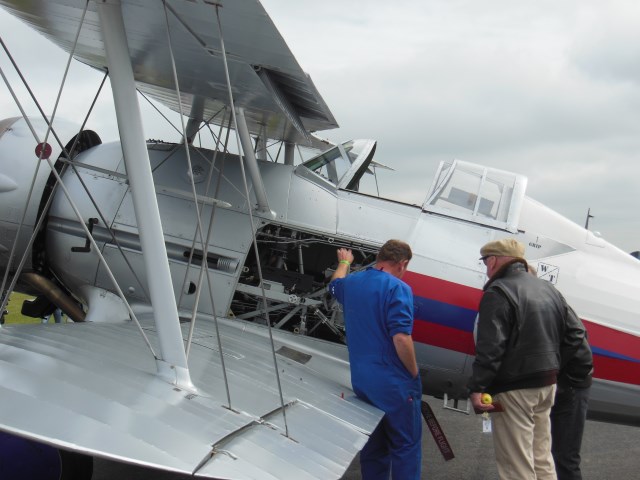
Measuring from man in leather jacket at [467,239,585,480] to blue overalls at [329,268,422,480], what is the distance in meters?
0.45

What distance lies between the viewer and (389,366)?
412 cm

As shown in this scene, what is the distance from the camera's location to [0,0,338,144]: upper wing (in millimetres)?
3580

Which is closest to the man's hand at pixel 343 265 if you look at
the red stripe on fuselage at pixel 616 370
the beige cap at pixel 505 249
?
the beige cap at pixel 505 249

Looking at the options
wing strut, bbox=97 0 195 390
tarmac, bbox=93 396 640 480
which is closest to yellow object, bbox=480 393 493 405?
wing strut, bbox=97 0 195 390

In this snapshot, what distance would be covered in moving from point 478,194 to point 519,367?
2.06 meters

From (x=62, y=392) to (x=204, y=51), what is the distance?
92.2 inches

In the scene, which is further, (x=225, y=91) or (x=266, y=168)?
(x=266, y=168)

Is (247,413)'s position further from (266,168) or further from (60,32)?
(60,32)

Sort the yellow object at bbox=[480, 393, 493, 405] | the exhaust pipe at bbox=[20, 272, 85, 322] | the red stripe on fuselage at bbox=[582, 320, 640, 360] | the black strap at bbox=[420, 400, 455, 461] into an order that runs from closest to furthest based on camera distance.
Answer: the yellow object at bbox=[480, 393, 493, 405]
the black strap at bbox=[420, 400, 455, 461]
the red stripe on fuselage at bbox=[582, 320, 640, 360]
the exhaust pipe at bbox=[20, 272, 85, 322]

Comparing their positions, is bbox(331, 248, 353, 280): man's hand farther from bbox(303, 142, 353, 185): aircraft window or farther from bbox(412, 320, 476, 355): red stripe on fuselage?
bbox(303, 142, 353, 185): aircraft window

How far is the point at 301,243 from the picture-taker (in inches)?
219

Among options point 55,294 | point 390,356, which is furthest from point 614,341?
point 55,294

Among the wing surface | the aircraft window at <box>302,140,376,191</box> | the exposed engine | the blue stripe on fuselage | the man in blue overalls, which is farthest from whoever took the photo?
the aircraft window at <box>302,140,376,191</box>

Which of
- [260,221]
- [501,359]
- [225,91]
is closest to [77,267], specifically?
[260,221]
